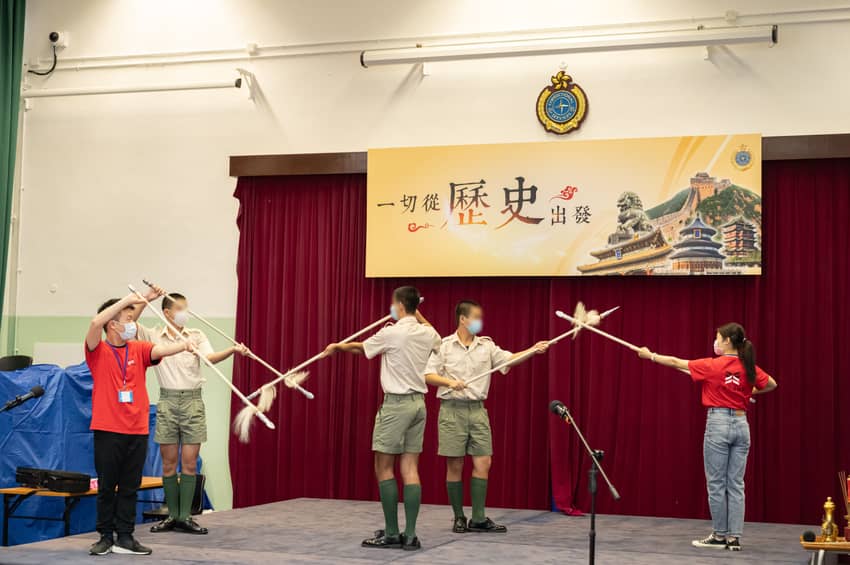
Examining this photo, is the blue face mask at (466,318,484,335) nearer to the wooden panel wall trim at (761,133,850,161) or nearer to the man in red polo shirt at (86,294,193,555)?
the man in red polo shirt at (86,294,193,555)

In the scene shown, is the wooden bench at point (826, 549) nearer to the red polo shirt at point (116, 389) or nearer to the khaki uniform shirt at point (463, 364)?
the khaki uniform shirt at point (463, 364)

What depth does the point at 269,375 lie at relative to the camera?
9.39 meters

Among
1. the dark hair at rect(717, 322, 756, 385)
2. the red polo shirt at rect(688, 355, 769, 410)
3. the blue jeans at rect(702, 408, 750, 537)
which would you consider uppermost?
the dark hair at rect(717, 322, 756, 385)

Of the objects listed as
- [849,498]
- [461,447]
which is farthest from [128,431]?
[849,498]

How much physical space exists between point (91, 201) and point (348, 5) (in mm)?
3336

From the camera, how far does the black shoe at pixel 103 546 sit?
5789 millimetres

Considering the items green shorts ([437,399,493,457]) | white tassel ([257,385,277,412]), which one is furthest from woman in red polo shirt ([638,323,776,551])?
white tassel ([257,385,277,412])

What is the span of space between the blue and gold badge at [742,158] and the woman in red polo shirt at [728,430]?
2145mm

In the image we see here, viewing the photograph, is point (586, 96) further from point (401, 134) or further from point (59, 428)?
point (59, 428)

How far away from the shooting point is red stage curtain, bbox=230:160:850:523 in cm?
807

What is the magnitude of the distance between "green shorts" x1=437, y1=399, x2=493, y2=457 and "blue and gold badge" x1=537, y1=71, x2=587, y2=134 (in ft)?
9.73

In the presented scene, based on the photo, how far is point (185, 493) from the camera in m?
6.70

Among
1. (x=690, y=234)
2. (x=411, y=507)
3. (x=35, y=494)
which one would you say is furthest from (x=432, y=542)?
(x=690, y=234)

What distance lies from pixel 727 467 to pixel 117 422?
3.88 meters
